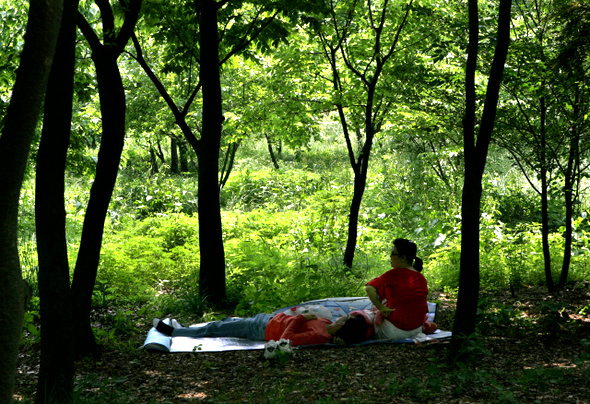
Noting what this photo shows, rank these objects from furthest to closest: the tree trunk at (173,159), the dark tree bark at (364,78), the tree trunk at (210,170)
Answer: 1. the tree trunk at (173,159)
2. the dark tree bark at (364,78)
3. the tree trunk at (210,170)

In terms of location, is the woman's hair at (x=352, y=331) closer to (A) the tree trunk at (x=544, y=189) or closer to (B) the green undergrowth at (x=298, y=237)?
(B) the green undergrowth at (x=298, y=237)

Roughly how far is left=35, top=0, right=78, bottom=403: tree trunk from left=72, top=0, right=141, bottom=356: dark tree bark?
1082mm

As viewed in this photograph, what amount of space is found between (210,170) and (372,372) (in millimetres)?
3704

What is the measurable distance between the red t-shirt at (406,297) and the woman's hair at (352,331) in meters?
0.31

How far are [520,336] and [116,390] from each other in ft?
11.7

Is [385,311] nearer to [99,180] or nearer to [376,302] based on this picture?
[376,302]

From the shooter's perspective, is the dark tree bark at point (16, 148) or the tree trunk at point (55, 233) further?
the tree trunk at point (55, 233)

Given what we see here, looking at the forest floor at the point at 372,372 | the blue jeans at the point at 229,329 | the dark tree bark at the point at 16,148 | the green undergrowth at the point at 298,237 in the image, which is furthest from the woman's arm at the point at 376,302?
the dark tree bark at the point at 16,148

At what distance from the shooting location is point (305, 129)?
30.6 ft

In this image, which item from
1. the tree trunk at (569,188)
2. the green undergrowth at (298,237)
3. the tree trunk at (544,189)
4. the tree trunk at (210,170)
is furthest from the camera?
the green undergrowth at (298,237)

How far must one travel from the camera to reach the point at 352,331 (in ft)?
18.2

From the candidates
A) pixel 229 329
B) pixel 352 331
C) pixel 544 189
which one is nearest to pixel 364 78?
pixel 544 189

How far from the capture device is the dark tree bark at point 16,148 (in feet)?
7.34

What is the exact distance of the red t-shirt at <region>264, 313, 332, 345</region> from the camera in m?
5.45
